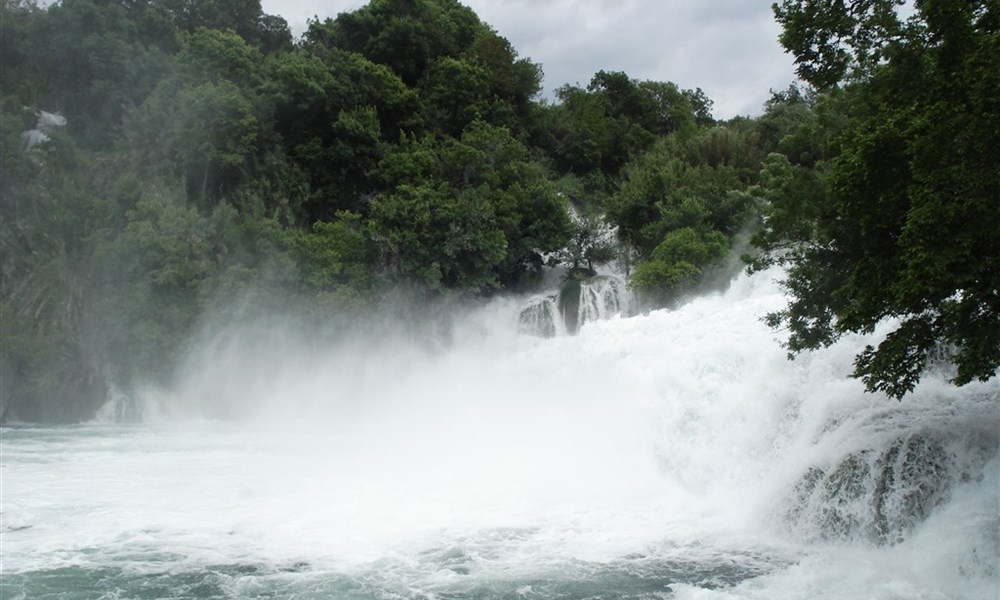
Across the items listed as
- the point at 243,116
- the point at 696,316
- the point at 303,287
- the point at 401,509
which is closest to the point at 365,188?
the point at 243,116

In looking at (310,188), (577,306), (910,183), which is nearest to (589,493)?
(910,183)

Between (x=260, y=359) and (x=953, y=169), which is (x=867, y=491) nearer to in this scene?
(x=953, y=169)

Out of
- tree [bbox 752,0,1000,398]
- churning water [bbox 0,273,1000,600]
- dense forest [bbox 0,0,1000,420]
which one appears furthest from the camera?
dense forest [bbox 0,0,1000,420]

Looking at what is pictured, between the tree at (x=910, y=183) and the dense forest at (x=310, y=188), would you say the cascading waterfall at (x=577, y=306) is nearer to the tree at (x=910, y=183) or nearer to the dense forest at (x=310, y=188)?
the dense forest at (x=310, y=188)

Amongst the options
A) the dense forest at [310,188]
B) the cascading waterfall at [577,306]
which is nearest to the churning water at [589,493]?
the dense forest at [310,188]

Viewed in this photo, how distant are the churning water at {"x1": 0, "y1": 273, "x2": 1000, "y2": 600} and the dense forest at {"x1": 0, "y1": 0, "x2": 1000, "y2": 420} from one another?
1.62 m

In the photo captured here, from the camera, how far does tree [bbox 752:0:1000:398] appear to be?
21.9 feet

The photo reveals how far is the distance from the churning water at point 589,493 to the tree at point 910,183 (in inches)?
70.2

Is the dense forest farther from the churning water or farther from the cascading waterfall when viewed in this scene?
the churning water

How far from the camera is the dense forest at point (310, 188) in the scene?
69.2 ft

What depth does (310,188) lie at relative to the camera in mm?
25875

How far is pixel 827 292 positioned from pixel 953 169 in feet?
10.8

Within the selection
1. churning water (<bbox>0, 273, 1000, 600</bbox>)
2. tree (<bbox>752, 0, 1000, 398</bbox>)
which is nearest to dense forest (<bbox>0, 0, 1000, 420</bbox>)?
tree (<bbox>752, 0, 1000, 398</bbox>)

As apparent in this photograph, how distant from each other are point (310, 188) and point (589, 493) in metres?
16.6
